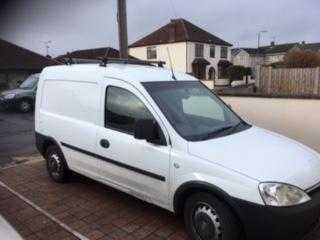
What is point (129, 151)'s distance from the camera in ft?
13.9

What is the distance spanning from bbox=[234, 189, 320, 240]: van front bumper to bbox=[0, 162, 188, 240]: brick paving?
99 cm

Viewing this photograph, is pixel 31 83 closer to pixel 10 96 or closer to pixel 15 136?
pixel 10 96

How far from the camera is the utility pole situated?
323 inches

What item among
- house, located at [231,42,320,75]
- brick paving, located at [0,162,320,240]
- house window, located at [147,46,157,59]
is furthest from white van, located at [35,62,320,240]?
house, located at [231,42,320,75]

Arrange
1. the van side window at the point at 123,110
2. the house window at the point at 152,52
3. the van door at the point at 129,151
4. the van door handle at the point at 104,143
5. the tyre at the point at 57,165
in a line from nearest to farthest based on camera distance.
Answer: the van door at the point at 129,151 < the van side window at the point at 123,110 < the van door handle at the point at 104,143 < the tyre at the point at 57,165 < the house window at the point at 152,52

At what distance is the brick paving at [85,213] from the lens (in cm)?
409

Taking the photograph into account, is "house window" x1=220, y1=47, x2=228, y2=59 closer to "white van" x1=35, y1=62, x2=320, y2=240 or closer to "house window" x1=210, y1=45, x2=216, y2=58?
"house window" x1=210, y1=45, x2=216, y2=58

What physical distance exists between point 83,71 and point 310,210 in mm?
3292

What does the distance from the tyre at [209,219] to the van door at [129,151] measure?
1.15 feet

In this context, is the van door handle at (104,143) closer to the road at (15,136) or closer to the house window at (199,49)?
the road at (15,136)

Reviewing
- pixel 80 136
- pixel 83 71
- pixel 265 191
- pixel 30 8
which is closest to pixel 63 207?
pixel 80 136

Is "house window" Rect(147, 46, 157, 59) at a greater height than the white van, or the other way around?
"house window" Rect(147, 46, 157, 59)

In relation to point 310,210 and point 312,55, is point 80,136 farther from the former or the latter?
point 312,55

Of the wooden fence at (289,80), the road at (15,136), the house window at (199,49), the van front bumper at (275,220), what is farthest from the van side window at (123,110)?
the house window at (199,49)
